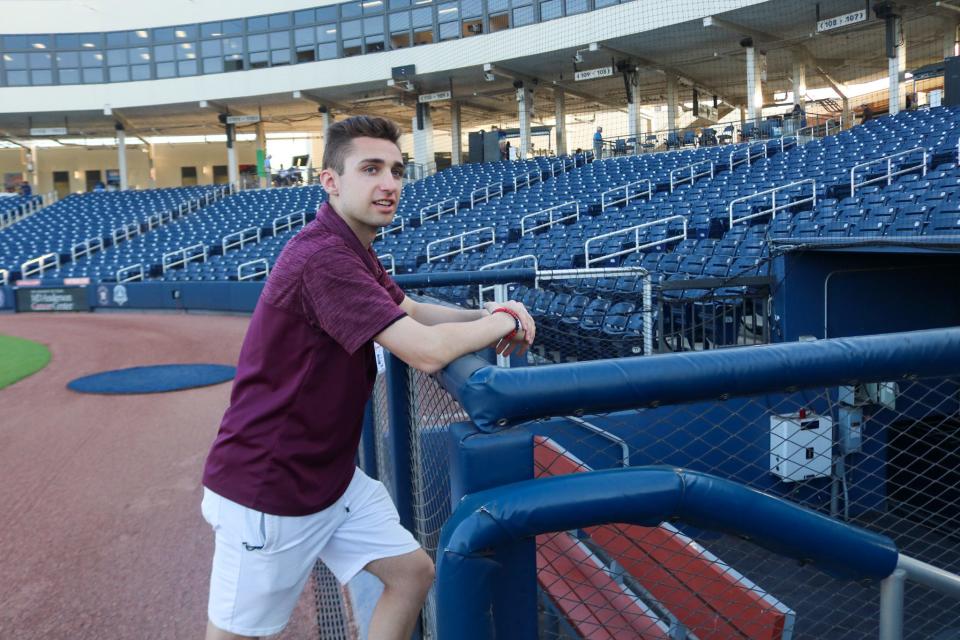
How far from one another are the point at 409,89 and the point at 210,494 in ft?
99.4

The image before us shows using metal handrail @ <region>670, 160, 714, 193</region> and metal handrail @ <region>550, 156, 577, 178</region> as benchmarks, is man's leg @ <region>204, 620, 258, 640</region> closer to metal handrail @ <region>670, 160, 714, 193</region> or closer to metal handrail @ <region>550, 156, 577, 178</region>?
metal handrail @ <region>670, 160, 714, 193</region>

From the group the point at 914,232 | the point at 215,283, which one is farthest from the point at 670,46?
the point at 914,232

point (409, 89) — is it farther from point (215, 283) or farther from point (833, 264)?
point (833, 264)

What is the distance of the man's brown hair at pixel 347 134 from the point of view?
79.6 inches

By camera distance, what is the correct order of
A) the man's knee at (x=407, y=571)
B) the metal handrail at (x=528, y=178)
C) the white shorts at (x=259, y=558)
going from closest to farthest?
the white shorts at (x=259, y=558)
the man's knee at (x=407, y=571)
the metal handrail at (x=528, y=178)

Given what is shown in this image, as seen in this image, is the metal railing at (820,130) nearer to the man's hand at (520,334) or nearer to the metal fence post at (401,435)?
the metal fence post at (401,435)

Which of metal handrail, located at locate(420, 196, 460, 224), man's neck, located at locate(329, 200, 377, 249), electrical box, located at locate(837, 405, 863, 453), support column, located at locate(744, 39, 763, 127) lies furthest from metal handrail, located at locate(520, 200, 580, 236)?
man's neck, located at locate(329, 200, 377, 249)

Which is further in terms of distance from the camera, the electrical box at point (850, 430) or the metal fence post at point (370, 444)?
the metal fence post at point (370, 444)

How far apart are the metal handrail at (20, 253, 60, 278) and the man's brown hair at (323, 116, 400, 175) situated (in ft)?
87.2

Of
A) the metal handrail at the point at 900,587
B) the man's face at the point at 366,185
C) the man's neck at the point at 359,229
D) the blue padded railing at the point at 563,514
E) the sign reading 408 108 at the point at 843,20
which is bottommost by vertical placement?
the metal handrail at the point at 900,587

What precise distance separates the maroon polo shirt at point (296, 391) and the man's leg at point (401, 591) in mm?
353

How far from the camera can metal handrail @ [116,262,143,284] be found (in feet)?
74.0

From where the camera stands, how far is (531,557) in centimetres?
140

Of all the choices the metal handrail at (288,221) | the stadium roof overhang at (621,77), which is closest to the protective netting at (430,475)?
the stadium roof overhang at (621,77)
